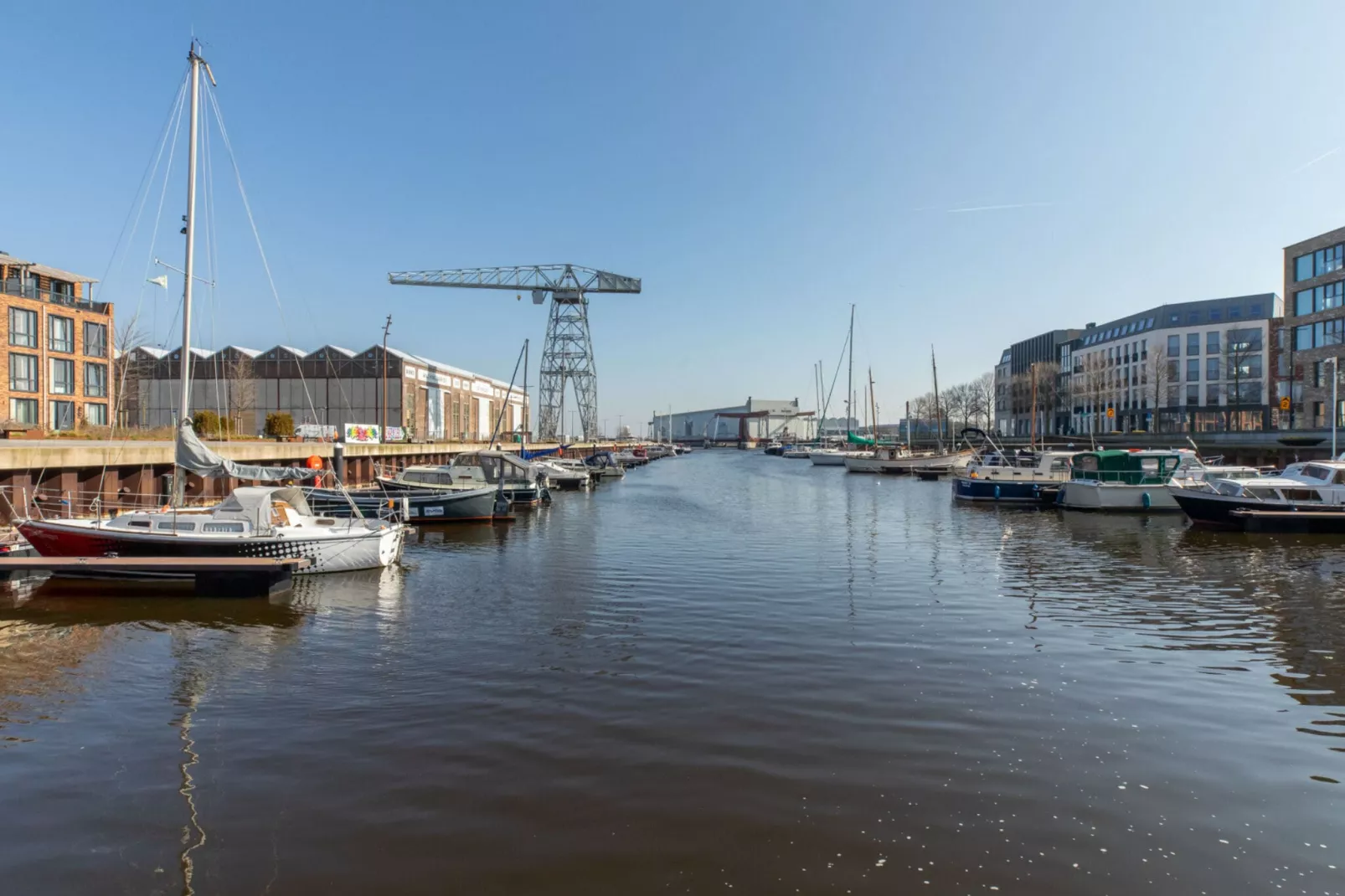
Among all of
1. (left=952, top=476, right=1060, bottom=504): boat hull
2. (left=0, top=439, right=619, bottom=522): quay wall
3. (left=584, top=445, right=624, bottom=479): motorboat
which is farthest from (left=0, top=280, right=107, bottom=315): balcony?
(left=952, top=476, right=1060, bottom=504): boat hull

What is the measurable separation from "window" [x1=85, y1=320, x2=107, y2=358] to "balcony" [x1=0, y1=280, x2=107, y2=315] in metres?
1.33

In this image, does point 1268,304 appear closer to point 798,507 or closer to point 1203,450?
point 1203,450

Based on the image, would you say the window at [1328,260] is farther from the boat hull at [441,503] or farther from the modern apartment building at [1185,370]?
the boat hull at [441,503]

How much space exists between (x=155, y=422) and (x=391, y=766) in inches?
3557

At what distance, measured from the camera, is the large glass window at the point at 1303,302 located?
53.9 m

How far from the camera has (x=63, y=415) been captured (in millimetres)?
53031

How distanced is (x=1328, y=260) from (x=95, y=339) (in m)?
88.1

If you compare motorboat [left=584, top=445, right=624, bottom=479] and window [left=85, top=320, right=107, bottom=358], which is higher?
window [left=85, top=320, right=107, bottom=358]

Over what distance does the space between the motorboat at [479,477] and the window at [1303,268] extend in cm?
5524

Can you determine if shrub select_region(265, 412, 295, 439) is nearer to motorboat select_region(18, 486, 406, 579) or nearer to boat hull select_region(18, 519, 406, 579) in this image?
motorboat select_region(18, 486, 406, 579)

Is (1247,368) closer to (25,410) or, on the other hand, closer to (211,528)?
(211,528)

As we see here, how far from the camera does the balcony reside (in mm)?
50781

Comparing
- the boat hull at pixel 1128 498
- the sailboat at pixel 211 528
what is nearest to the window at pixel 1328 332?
the boat hull at pixel 1128 498

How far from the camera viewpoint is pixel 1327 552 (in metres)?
23.0
